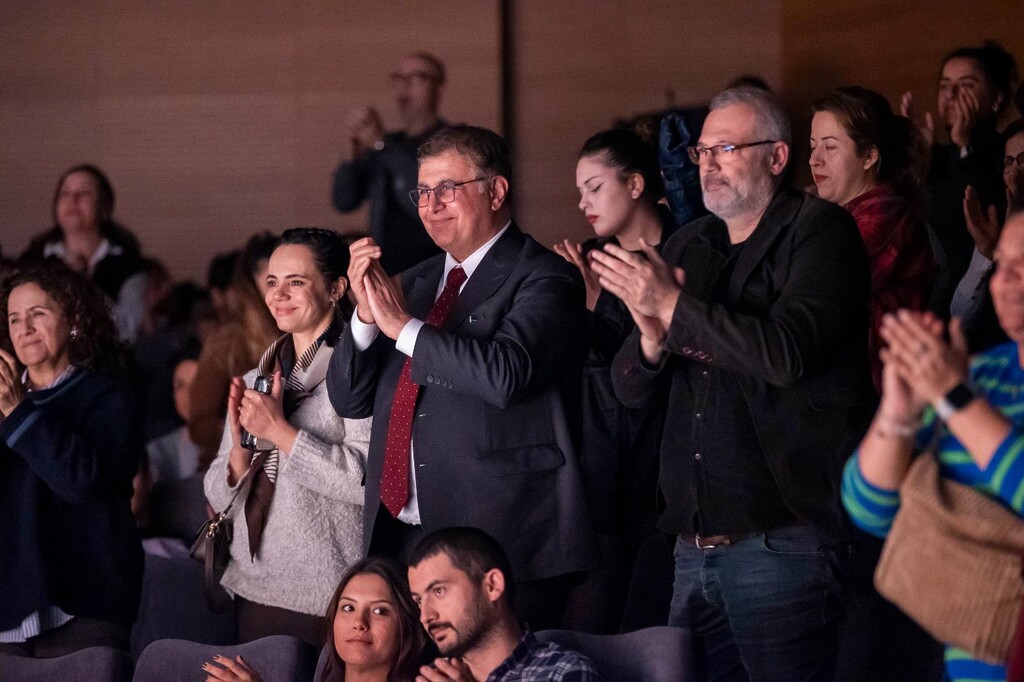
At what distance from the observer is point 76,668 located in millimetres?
2932

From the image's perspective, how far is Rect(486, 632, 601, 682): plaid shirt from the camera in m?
2.55

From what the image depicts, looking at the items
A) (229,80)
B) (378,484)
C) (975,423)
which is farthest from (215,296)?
(975,423)

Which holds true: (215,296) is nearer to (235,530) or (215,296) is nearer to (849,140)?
(235,530)

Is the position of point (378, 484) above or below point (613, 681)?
above

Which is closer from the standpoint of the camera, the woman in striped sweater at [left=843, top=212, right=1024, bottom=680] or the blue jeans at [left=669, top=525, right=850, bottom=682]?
the woman in striped sweater at [left=843, top=212, right=1024, bottom=680]

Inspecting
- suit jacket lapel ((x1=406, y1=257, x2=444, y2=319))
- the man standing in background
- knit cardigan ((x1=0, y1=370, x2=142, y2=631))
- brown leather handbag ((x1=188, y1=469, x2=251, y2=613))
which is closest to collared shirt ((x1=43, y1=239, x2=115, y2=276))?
the man standing in background

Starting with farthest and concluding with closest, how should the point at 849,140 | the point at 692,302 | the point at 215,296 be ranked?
the point at 215,296
the point at 849,140
the point at 692,302

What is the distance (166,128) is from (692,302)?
4346 millimetres

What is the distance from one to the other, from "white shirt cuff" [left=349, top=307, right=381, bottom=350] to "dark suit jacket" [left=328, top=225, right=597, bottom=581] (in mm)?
160

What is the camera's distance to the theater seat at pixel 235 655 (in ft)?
9.30

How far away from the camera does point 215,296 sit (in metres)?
5.33

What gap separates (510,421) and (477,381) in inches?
5.7

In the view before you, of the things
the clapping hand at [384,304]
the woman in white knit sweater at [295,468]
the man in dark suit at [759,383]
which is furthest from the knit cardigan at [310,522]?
the man in dark suit at [759,383]

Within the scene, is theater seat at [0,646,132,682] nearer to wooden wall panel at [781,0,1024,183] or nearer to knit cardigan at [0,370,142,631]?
knit cardigan at [0,370,142,631]
